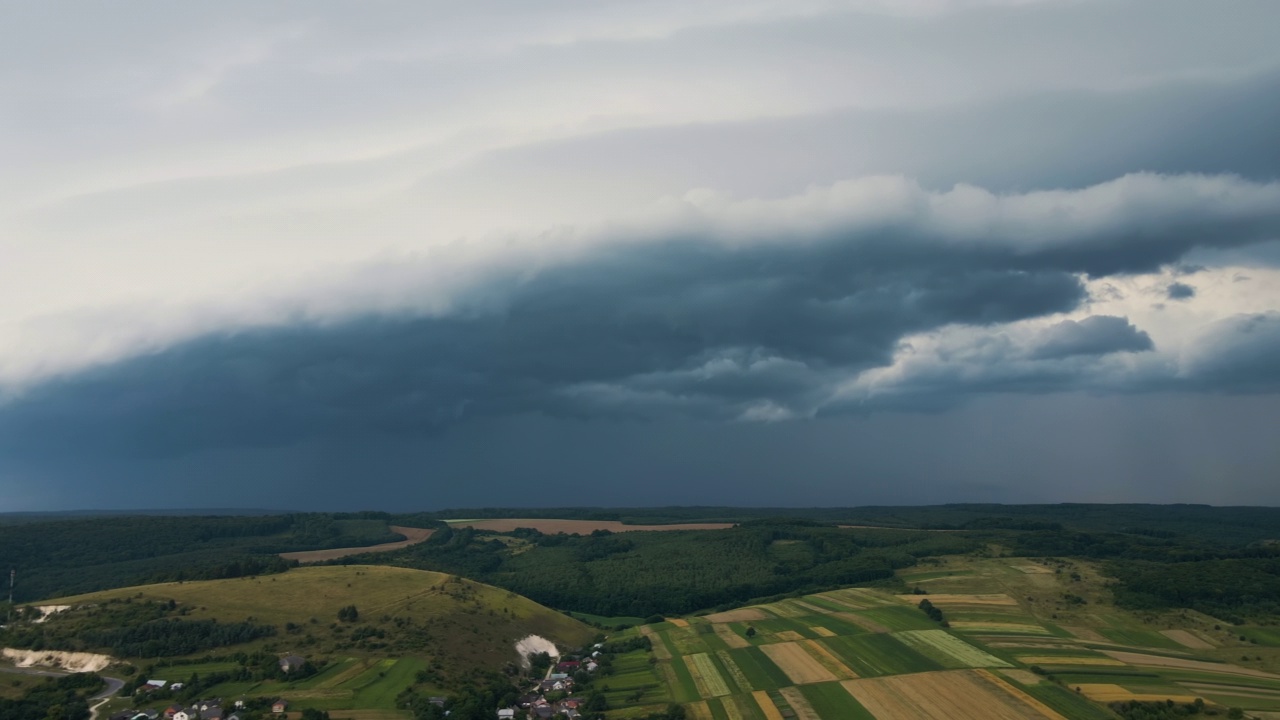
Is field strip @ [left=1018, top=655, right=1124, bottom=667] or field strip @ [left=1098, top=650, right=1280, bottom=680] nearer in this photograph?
field strip @ [left=1098, top=650, right=1280, bottom=680]

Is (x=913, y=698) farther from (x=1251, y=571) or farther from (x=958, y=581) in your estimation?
(x=1251, y=571)

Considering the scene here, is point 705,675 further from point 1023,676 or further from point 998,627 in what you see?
point 998,627

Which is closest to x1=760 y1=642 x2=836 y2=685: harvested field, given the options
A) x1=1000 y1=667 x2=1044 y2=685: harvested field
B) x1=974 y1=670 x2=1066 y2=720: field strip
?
x1=974 y1=670 x2=1066 y2=720: field strip

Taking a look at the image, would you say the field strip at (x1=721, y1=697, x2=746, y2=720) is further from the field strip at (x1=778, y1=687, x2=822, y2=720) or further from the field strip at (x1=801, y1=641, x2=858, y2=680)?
the field strip at (x1=801, y1=641, x2=858, y2=680)

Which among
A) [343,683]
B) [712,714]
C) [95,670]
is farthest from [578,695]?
[95,670]

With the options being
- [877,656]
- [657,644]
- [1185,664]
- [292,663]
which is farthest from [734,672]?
[1185,664]

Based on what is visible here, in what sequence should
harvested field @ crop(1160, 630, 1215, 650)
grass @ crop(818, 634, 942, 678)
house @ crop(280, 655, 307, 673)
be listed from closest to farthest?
house @ crop(280, 655, 307, 673), grass @ crop(818, 634, 942, 678), harvested field @ crop(1160, 630, 1215, 650)

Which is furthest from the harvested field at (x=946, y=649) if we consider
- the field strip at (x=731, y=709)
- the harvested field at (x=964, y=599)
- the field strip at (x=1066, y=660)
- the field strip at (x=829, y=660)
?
the field strip at (x=731, y=709)
